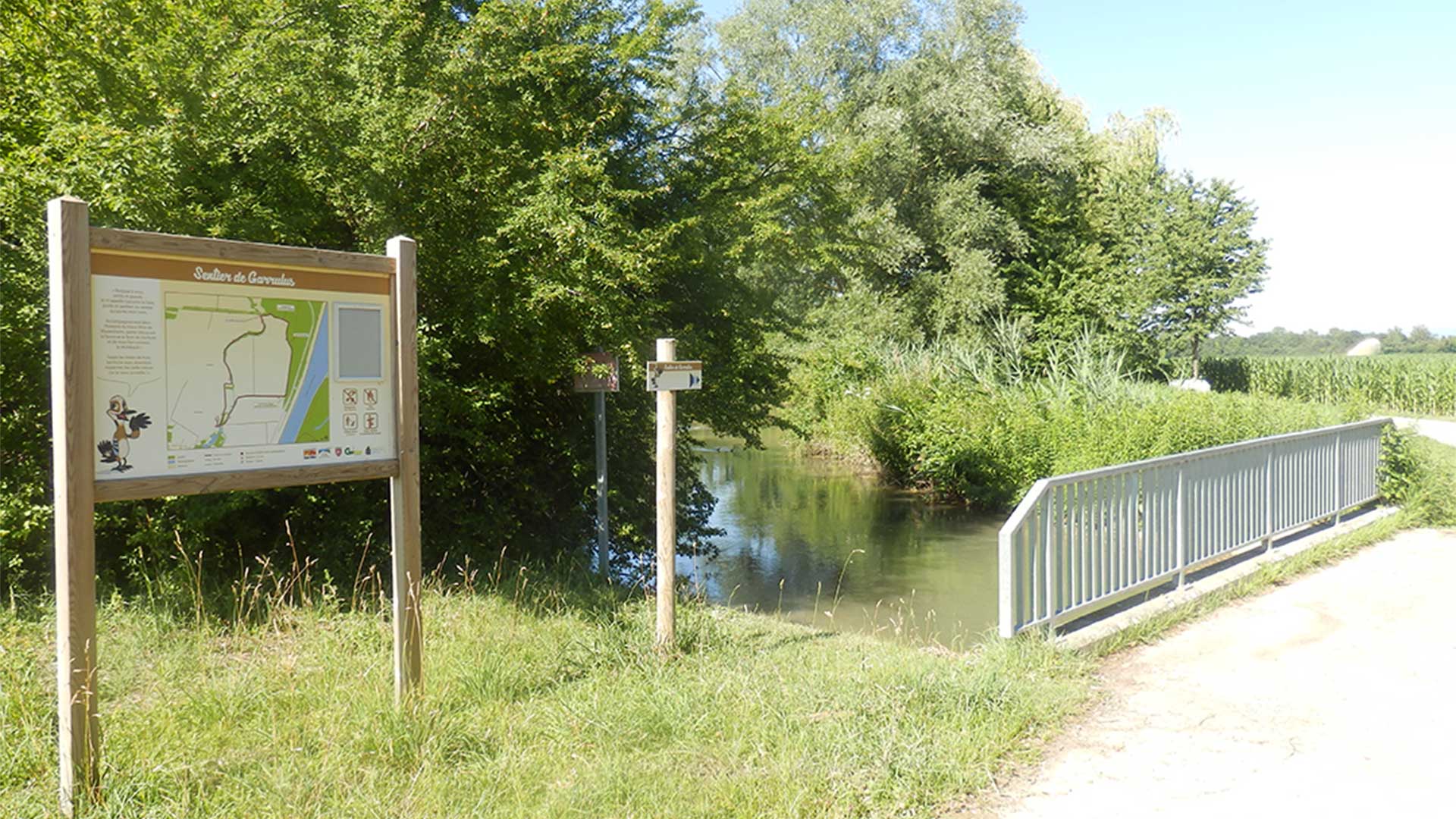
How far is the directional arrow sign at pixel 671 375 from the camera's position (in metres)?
6.41

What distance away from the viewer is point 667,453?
6430 mm

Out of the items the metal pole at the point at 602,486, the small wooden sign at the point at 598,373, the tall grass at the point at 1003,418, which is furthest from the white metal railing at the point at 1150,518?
the metal pole at the point at 602,486

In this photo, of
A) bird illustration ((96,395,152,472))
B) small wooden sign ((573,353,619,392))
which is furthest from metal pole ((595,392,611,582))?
bird illustration ((96,395,152,472))

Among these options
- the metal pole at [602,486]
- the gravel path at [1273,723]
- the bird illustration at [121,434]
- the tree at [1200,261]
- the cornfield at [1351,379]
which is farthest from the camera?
the cornfield at [1351,379]

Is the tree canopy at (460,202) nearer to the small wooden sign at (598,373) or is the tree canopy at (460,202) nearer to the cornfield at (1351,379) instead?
the small wooden sign at (598,373)

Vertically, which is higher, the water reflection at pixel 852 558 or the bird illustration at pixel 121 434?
the bird illustration at pixel 121 434

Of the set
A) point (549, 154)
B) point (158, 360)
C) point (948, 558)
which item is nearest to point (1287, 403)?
point (948, 558)

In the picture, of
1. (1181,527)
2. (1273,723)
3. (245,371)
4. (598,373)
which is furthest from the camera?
(598,373)

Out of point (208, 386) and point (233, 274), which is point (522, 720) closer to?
point (208, 386)

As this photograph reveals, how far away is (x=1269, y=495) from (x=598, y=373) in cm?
569

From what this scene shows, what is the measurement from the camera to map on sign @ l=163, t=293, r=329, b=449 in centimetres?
415

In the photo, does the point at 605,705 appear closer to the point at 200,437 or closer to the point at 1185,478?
the point at 200,437

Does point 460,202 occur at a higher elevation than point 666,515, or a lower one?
higher

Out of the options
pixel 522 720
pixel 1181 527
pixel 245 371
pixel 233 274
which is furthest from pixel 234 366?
pixel 1181 527
